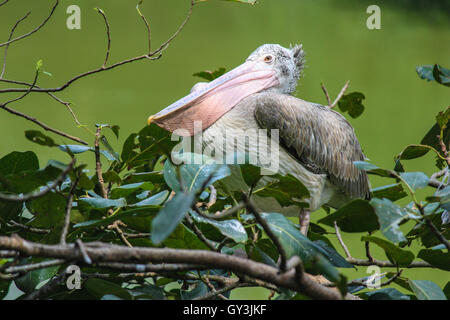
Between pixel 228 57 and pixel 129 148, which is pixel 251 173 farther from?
pixel 228 57

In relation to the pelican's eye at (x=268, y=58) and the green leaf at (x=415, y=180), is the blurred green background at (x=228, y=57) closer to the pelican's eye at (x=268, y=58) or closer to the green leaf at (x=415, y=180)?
the pelican's eye at (x=268, y=58)

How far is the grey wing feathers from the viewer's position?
116 cm

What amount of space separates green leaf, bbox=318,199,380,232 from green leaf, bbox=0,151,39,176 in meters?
0.35

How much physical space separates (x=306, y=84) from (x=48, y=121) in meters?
1.23

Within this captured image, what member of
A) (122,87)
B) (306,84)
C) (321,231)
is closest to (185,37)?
(122,87)

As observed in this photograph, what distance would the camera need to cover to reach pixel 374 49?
3438 mm

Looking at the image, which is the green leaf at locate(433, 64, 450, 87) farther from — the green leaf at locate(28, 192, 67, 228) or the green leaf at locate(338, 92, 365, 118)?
the green leaf at locate(28, 192, 67, 228)

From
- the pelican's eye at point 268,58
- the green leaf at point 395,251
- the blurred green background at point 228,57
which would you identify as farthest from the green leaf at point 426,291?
the blurred green background at point 228,57

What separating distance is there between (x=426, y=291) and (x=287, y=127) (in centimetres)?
53

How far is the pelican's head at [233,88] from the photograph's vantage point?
42.8 inches
